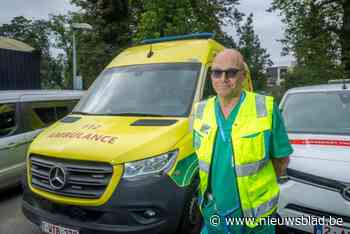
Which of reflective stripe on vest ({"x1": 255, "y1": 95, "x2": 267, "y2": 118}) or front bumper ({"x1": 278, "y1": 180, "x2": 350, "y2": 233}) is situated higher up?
reflective stripe on vest ({"x1": 255, "y1": 95, "x2": 267, "y2": 118})

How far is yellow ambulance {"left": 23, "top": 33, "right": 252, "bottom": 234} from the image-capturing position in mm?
3182

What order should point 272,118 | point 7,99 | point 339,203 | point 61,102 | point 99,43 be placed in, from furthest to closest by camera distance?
point 99,43
point 61,102
point 7,99
point 339,203
point 272,118

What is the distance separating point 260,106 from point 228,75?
0.28 m

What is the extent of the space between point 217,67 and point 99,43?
22.9m

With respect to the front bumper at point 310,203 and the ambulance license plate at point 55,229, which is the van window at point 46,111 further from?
the front bumper at point 310,203

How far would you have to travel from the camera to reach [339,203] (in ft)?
9.87

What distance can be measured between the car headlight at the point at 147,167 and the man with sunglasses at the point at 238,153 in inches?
37.7

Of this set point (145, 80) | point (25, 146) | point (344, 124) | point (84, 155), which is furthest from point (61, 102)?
point (344, 124)

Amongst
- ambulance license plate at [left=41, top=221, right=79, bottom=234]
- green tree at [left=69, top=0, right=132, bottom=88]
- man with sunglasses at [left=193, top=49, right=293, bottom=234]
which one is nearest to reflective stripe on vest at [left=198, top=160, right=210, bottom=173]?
man with sunglasses at [left=193, top=49, right=293, bottom=234]

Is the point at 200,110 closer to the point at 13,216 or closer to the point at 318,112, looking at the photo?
the point at 318,112

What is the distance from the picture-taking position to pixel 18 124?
5.88 metres

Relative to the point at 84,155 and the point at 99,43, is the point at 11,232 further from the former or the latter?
the point at 99,43

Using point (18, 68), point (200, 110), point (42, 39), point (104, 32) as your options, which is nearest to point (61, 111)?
point (200, 110)

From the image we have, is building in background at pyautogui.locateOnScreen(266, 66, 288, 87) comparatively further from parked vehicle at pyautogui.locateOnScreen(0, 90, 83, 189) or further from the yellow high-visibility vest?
the yellow high-visibility vest
